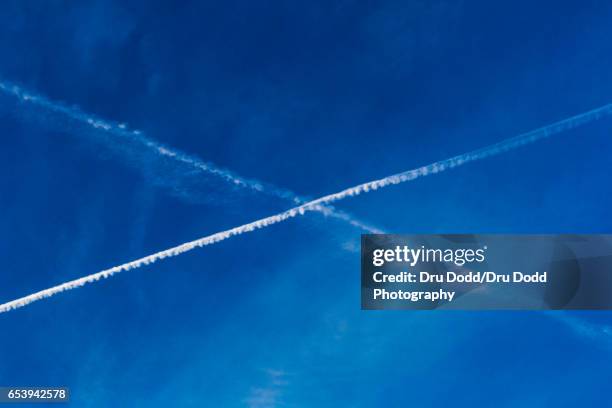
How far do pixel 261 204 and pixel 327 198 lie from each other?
25 cm

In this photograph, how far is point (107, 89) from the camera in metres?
2.52

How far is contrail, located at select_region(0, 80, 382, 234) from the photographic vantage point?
97.6 inches

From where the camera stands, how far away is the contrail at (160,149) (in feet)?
8.13

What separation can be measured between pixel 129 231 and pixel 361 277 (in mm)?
891

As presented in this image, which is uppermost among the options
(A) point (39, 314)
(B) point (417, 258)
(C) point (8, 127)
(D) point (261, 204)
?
(C) point (8, 127)

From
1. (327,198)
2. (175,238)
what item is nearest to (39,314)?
(175,238)

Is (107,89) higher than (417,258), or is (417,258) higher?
Result: (107,89)

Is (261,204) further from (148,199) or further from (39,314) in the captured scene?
(39,314)

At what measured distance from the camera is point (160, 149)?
2.52m

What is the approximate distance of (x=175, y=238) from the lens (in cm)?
250

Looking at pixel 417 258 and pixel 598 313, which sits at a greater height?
pixel 417 258

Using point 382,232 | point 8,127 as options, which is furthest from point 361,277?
point 8,127

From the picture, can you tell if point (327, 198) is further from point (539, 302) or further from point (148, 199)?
point (539, 302)

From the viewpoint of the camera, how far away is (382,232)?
248 cm
